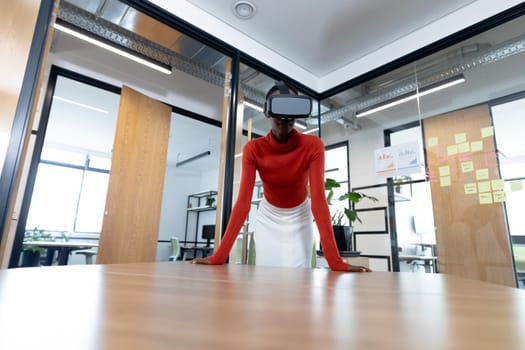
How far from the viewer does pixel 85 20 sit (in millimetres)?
2545

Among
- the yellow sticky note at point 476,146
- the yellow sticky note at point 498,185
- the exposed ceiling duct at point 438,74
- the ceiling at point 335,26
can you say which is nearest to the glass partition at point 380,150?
the exposed ceiling duct at point 438,74

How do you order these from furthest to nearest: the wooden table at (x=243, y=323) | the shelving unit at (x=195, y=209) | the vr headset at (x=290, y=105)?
the shelving unit at (x=195, y=209) → the vr headset at (x=290, y=105) → the wooden table at (x=243, y=323)

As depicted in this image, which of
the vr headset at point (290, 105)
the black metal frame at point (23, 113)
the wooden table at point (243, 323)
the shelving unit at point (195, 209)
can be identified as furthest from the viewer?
the shelving unit at point (195, 209)

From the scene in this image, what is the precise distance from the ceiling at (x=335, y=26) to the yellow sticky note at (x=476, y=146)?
104 cm

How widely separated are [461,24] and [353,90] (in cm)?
126

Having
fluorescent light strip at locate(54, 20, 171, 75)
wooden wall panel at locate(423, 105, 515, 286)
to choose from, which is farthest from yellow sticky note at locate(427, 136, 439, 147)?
fluorescent light strip at locate(54, 20, 171, 75)

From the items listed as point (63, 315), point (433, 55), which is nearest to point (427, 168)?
point (433, 55)

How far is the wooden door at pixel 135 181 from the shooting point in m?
2.97

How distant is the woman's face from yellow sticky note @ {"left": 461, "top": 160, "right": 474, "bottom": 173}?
2.19 meters

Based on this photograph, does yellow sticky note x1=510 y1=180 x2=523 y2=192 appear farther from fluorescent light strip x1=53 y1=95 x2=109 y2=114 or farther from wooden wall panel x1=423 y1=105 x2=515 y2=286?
fluorescent light strip x1=53 y1=95 x2=109 y2=114

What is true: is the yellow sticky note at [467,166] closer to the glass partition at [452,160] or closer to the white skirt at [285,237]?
the glass partition at [452,160]

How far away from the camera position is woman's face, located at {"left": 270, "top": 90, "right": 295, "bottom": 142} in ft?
4.30

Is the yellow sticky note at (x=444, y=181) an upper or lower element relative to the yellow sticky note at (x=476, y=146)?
lower

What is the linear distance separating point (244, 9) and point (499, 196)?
2.76 metres
